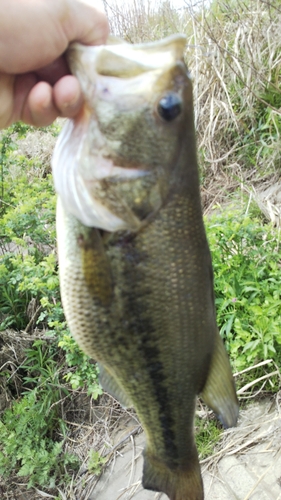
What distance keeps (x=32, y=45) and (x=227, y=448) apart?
262 cm

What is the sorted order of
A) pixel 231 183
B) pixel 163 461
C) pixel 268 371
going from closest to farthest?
1. pixel 163 461
2. pixel 268 371
3. pixel 231 183

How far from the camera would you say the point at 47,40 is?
1.23m

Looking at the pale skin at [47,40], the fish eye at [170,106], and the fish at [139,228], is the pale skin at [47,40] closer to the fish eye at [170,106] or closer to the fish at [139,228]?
the fish at [139,228]

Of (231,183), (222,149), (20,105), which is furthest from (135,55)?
(222,149)

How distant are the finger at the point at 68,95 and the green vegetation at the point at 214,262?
6.14 ft

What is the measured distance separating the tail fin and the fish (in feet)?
0.88

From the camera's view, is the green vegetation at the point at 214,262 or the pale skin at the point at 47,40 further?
the green vegetation at the point at 214,262

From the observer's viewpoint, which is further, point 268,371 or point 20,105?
point 268,371

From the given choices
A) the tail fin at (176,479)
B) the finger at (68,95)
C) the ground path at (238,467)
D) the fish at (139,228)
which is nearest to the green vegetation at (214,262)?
the ground path at (238,467)

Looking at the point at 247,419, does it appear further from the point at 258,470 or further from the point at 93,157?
the point at 93,157

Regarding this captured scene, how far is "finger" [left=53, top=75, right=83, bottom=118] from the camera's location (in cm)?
117

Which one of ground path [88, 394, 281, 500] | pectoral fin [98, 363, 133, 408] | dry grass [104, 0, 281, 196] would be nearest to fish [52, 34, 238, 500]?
pectoral fin [98, 363, 133, 408]

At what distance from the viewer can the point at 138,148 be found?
4.03 feet

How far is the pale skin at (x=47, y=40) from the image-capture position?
120 centimetres
